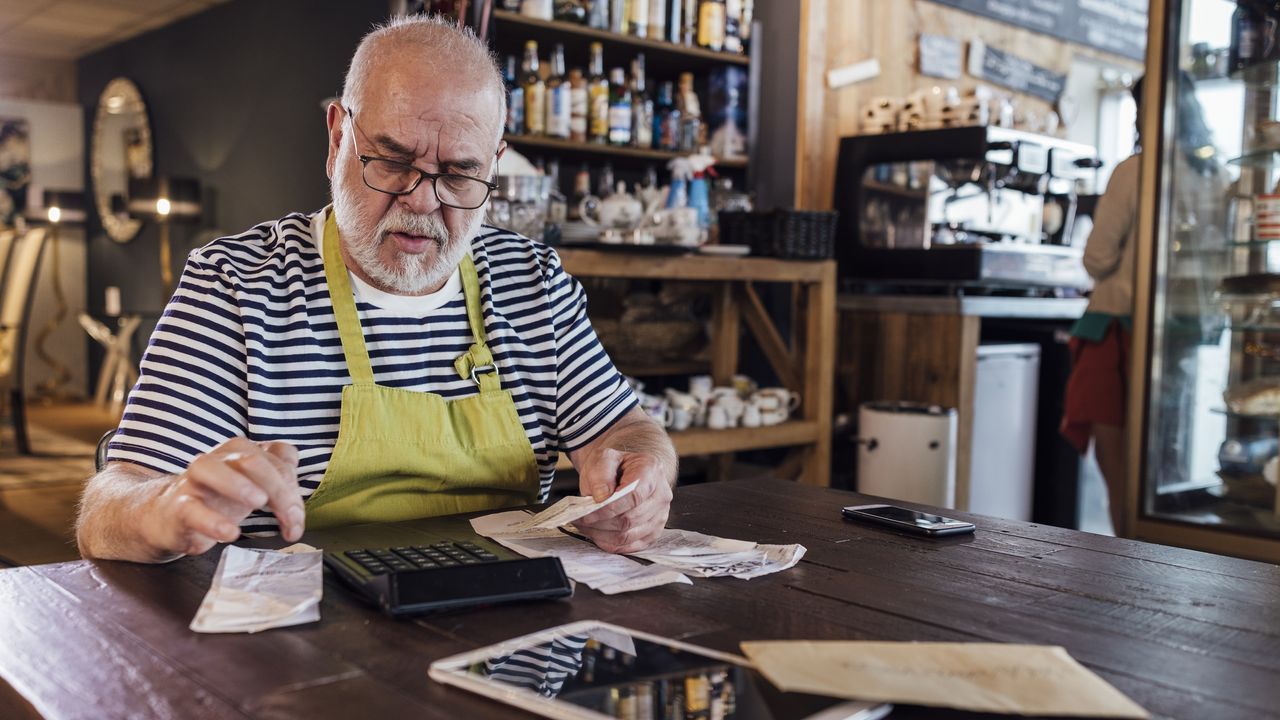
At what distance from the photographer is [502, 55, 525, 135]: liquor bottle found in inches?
143

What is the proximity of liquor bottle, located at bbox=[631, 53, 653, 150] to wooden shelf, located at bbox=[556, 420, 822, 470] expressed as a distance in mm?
1153

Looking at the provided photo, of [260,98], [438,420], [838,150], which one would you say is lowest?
[438,420]

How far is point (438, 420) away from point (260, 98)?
4.82 meters

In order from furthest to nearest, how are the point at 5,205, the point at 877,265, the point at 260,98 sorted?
the point at 5,205 < the point at 260,98 < the point at 877,265

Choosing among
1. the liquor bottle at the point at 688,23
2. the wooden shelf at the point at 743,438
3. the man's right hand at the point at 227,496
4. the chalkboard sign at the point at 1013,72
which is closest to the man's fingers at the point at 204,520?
the man's right hand at the point at 227,496

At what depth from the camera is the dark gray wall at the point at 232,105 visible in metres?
4.98

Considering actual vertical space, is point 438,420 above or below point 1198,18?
below

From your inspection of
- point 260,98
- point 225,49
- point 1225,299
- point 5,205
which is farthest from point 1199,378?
point 5,205

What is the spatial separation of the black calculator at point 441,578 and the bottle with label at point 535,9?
9.36 ft

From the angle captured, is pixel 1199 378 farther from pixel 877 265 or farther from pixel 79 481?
pixel 79 481

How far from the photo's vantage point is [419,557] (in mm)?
1040

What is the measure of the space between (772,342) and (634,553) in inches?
108

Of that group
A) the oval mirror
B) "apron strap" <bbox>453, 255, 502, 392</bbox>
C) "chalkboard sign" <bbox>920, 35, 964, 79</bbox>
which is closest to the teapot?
"apron strap" <bbox>453, 255, 502, 392</bbox>

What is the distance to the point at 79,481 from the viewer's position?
5.37 meters
